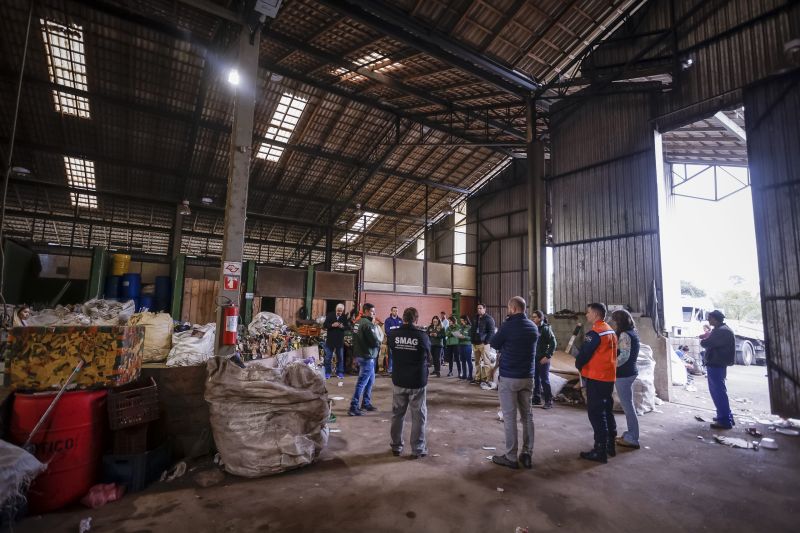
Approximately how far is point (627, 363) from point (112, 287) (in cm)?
1131

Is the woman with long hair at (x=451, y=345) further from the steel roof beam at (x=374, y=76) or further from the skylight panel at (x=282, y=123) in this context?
the skylight panel at (x=282, y=123)

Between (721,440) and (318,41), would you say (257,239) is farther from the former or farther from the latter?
(721,440)

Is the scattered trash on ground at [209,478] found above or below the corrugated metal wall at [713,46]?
below

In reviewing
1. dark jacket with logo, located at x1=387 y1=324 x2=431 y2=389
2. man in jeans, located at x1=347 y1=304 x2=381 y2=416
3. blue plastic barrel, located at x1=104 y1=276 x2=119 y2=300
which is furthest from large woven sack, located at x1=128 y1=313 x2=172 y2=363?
blue plastic barrel, located at x1=104 y1=276 x2=119 y2=300

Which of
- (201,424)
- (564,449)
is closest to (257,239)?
(201,424)

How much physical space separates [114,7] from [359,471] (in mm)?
9564

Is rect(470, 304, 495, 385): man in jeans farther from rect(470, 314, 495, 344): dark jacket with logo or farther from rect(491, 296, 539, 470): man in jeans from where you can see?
rect(491, 296, 539, 470): man in jeans

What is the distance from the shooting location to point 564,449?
4828 millimetres

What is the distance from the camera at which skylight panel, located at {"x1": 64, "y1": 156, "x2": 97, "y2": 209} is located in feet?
40.4

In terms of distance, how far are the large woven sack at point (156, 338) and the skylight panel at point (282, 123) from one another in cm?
790

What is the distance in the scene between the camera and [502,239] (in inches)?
702

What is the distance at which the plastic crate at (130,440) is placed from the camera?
349cm

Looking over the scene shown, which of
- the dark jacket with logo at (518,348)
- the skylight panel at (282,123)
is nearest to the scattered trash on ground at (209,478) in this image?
the dark jacket with logo at (518,348)

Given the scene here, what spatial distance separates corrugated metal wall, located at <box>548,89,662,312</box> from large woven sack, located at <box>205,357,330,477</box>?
8.68 metres
